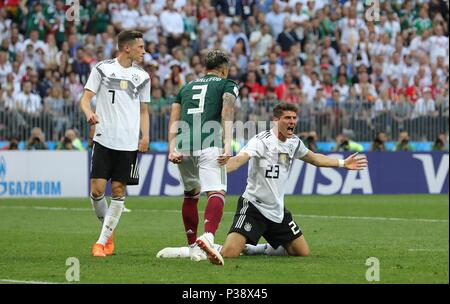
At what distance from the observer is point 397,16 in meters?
31.8

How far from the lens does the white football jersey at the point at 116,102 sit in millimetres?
12156

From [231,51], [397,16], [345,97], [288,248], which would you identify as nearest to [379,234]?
[288,248]

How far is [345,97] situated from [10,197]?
843cm

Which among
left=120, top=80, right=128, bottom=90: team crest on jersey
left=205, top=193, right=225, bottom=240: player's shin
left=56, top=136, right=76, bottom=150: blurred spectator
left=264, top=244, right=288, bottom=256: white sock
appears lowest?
left=56, top=136, right=76, bottom=150: blurred spectator

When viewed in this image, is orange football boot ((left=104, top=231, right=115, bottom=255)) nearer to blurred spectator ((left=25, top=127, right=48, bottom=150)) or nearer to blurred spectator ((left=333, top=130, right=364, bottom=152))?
blurred spectator ((left=25, top=127, right=48, bottom=150))

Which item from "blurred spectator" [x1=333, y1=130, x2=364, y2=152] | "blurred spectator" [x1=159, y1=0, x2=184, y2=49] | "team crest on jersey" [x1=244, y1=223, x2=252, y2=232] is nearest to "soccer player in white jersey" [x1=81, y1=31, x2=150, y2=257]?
"team crest on jersey" [x1=244, y1=223, x2=252, y2=232]

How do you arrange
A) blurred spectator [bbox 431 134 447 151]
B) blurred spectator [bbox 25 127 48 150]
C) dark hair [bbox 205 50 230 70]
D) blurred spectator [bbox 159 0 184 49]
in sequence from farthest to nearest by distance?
blurred spectator [bbox 159 0 184 49], blurred spectator [bbox 431 134 447 151], blurred spectator [bbox 25 127 48 150], dark hair [bbox 205 50 230 70]

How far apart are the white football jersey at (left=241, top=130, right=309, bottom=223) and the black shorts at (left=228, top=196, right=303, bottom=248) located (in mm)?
65

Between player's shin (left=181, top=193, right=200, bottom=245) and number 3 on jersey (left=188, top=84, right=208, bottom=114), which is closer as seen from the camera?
number 3 on jersey (left=188, top=84, right=208, bottom=114)

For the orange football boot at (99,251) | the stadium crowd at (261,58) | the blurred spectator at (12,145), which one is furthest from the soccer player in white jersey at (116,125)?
the stadium crowd at (261,58)

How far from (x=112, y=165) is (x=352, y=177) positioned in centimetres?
1466

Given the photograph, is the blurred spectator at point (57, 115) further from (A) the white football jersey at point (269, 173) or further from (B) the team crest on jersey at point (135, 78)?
(A) the white football jersey at point (269, 173)

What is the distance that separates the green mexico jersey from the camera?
37.7 ft
